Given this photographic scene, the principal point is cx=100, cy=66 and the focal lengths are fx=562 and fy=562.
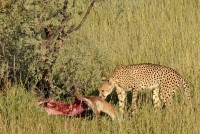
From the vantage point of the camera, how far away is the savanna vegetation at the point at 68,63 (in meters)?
5.11

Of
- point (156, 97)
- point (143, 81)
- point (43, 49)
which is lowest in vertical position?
point (156, 97)

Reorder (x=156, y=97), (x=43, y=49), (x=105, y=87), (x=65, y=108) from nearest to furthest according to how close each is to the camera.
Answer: (x=65, y=108) → (x=43, y=49) → (x=156, y=97) → (x=105, y=87)

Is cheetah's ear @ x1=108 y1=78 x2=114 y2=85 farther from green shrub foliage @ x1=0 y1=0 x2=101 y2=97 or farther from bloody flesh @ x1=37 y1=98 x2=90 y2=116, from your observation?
bloody flesh @ x1=37 y1=98 x2=90 y2=116

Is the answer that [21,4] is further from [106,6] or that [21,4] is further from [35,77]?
[106,6]

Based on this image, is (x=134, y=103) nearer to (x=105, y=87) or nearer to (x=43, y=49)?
(x=105, y=87)

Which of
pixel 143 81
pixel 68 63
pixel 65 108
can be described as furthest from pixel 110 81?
pixel 65 108

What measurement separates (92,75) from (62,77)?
1.22ft

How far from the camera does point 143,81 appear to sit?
6660mm

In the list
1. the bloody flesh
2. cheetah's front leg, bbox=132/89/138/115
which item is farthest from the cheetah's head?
the bloody flesh

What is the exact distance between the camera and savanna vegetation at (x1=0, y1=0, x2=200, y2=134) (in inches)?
201

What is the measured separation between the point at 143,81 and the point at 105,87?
18.3 inches

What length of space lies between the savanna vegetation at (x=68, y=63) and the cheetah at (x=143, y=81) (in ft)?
0.61

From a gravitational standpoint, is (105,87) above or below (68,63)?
below

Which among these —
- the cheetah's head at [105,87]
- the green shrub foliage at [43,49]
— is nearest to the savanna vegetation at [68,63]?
the green shrub foliage at [43,49]
